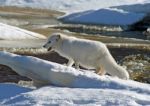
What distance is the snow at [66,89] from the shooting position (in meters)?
8.09

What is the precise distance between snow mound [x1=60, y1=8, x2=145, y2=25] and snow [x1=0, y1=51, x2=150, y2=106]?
37811 millimetres

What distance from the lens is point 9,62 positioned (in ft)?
33.4

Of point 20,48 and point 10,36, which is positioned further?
point 10,36

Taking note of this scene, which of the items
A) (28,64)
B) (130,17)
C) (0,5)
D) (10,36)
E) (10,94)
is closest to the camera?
(10,94)

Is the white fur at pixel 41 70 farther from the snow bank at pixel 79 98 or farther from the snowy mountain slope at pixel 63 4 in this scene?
the snowy mountain slope at pixel 63 4

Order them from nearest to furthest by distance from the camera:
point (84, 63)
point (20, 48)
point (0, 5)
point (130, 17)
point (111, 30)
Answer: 1. point (84, 63)
2. point (20, 48)
3. point (111, 30)
4. point (130, 17)
5. point (0, 5)

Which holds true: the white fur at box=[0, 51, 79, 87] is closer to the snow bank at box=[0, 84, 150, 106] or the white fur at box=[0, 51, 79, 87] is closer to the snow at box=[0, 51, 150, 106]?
the snow at box=[0, 51, 150, 106]

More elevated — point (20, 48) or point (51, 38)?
point (51, 38)

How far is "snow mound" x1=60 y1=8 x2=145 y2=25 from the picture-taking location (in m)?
48.3

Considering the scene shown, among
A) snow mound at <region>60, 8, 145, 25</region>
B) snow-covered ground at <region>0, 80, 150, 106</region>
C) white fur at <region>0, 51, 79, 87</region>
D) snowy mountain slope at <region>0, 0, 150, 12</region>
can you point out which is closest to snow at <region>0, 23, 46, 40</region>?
snow mound at <region>60, 8, 145, 25</region>

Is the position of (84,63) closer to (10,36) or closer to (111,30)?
(10,36)

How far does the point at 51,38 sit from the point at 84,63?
3.49 feet

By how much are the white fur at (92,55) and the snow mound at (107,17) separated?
3581 cm

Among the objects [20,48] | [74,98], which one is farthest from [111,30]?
[74,98]
